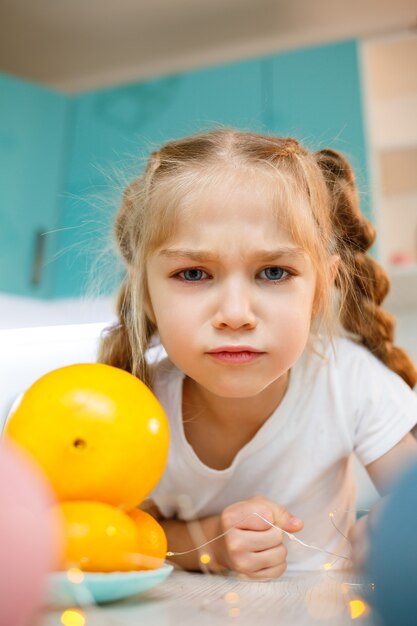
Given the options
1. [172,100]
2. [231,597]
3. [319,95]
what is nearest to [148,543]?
[231,597]

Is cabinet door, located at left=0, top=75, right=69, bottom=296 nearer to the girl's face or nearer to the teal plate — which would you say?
the girl's face

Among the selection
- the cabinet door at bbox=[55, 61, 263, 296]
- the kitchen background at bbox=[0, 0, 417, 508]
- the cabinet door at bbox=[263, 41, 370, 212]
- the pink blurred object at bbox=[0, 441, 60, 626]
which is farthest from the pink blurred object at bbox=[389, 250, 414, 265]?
the pink blurred object at bbox=[0, 441, 60, 626]

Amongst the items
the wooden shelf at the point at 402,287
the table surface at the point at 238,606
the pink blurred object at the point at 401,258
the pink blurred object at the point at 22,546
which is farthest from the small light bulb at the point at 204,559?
the pink blurred object at the point at 401,258

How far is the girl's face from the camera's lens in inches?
23.1

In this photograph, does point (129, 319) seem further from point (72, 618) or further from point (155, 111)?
point (155, 111)

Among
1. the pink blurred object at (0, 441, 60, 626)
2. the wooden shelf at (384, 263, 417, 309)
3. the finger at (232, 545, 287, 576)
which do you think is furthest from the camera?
the wooden shelf at (384, 263, 417, 309)

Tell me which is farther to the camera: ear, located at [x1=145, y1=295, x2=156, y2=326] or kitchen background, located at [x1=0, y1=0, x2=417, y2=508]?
kitchen background, located at [x1=0, y1=0, x2=417, y2=508]

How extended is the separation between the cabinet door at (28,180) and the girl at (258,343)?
1.28m

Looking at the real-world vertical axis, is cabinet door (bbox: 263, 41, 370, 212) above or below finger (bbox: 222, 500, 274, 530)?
above

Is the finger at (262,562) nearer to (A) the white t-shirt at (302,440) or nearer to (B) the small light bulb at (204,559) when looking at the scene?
(B) the small light bulb at (204,559)

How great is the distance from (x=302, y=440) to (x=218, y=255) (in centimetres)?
36

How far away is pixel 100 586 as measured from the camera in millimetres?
362

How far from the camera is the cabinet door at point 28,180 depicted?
2016 millimetres

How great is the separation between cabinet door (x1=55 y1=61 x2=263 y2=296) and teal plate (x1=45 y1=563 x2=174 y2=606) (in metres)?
1.53
